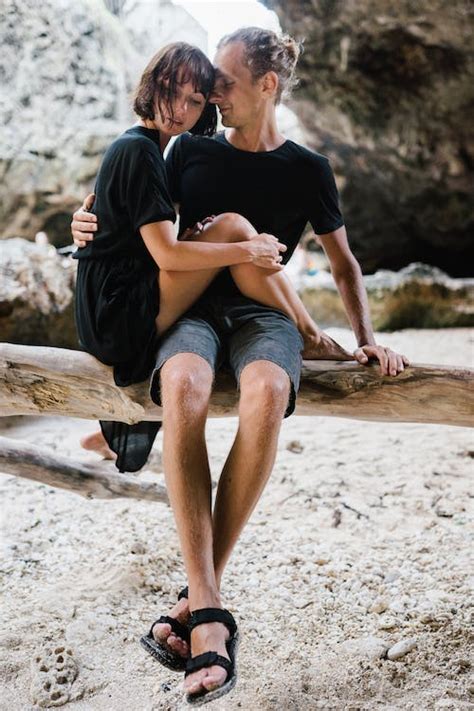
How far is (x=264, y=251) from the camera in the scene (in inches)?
72.7

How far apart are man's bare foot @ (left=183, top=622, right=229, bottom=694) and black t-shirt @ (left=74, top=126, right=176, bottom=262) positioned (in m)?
1.04

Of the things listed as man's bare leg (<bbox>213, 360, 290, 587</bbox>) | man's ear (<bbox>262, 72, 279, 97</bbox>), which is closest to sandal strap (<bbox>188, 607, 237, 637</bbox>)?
man's bare leg (<bbox>213, 360, 290, 587</bbox>)

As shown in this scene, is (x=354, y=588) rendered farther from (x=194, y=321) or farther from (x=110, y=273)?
(x=110, y=273)

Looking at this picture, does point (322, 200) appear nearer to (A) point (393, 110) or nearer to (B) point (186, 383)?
(B) point (186, 383)

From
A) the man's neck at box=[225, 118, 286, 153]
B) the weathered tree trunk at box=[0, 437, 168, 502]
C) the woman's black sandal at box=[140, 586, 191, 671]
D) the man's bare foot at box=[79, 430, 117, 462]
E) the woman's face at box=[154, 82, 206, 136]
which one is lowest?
the weathered tree trunk at box=[0, 437, 168, 502]

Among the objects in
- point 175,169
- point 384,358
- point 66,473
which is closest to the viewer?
point 384,358

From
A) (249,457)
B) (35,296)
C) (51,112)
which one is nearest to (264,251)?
(249,457)

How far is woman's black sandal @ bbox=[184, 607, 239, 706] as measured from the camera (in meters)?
1.40

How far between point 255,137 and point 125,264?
0.67 m

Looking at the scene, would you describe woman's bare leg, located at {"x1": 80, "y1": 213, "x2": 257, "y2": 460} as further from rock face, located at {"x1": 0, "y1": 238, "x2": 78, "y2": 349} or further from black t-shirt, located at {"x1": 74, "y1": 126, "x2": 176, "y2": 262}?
rock face, located at {"x1": 0, "y1": 238, "x2": 78, "y2": 349}

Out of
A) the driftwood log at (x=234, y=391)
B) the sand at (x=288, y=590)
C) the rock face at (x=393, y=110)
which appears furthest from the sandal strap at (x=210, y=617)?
the rock face at (x=393, y=110)

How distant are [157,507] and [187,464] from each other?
5.38ft

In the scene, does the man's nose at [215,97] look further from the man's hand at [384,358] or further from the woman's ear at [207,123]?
the man's hand at [384,358]

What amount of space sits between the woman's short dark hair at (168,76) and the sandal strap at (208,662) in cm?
144
